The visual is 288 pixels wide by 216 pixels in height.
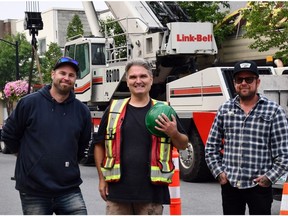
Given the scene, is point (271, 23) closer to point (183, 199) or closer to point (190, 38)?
point (190, 38)

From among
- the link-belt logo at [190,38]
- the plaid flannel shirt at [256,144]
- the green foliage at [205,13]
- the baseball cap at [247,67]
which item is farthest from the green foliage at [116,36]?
the plaid flannel shirt at [256,144]

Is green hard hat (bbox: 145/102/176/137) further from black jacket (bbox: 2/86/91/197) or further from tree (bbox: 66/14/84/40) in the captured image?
tree (bbox: 66/14/84/40)

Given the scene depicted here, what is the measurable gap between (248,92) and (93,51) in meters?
13.2

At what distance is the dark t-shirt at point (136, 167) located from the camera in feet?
16.3

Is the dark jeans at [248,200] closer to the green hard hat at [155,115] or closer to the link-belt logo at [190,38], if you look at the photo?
the green hard hat at [155,115]

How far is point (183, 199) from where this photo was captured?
11.4m

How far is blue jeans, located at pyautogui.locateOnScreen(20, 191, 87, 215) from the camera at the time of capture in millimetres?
5168

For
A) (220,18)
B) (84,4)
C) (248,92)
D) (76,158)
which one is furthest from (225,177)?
(220,18)

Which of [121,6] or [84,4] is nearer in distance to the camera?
[121,6]

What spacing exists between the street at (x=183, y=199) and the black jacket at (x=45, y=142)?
4.58 metres

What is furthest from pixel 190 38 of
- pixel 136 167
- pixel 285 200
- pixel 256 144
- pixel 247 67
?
pixel 136 167

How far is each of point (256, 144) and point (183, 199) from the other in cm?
611

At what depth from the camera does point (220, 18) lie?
23.9 metres

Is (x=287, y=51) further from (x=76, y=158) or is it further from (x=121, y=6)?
(x=76, y=158)
